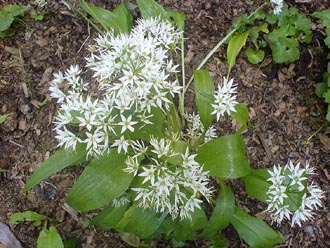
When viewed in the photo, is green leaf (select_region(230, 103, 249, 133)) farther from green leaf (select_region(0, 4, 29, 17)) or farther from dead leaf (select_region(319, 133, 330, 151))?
green leaf (select_region(0, 4, 29, 17))

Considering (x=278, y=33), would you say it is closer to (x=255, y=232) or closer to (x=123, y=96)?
(x=255, y=232)

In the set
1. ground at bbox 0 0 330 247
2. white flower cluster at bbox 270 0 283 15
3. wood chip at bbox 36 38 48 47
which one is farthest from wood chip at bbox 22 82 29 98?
white flower cluster at bbox 270 0 283 15

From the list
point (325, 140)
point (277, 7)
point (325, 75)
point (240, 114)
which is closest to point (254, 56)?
point (277, 7)

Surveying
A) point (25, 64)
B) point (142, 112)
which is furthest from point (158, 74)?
point (25, 64)

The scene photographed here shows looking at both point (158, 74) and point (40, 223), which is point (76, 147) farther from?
point (40, 223)

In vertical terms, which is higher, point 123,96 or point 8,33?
point 123,96
